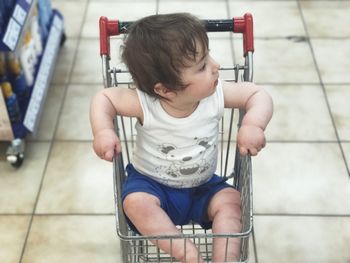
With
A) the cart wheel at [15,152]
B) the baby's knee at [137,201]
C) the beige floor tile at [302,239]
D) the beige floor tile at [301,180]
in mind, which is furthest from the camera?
the cart wheel at [15,152]

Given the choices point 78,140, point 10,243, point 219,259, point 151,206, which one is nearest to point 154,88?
point 151,206

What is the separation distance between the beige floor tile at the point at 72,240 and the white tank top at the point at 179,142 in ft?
1.58

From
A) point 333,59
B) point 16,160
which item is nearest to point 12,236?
point 16,160

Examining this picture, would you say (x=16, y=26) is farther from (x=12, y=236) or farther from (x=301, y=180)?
(x=301, y=180)

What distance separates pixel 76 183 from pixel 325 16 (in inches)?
58.6

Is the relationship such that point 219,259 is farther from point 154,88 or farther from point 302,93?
point 302,93

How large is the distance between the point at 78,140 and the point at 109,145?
0.96 metres

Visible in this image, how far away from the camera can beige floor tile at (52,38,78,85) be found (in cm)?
229

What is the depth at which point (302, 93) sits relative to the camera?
7.13 feet

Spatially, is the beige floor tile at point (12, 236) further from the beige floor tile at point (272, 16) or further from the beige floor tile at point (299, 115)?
the beige floor tile at point (272, 16)

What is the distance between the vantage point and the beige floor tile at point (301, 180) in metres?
1.75

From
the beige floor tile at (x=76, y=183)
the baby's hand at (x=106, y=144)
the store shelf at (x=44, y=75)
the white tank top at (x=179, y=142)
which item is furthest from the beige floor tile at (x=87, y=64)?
the baby's hand at (x=106, y=144)

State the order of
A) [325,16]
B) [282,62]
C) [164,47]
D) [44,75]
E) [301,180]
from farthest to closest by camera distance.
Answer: [325,16] → [282,62] → [44,75] → [301,180] → [164,47]

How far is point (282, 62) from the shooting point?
2.34 metres
